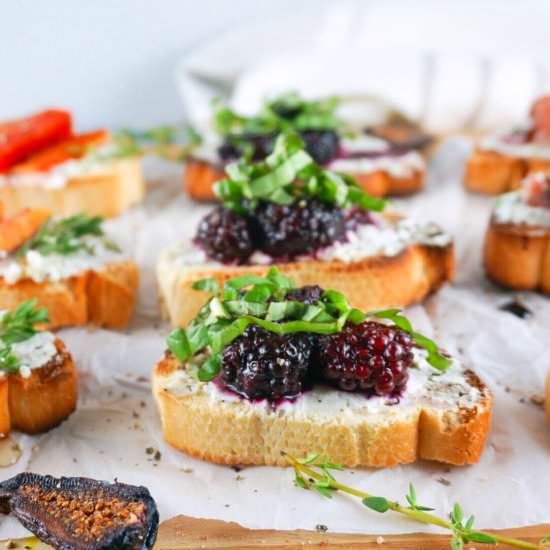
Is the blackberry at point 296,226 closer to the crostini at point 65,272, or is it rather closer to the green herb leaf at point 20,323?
the crostini at point 65,272

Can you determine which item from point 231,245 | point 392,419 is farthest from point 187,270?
point 392,419

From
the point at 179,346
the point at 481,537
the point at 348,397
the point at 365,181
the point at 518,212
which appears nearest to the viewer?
the point at 481,537

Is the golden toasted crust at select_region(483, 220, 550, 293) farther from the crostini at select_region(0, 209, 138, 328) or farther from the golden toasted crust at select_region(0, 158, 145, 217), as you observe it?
the golden toasted crust at select_region(0, 158, 145, 217)

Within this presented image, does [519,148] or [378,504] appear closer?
[378,504]

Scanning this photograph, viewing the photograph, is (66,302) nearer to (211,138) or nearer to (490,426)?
(490,426)

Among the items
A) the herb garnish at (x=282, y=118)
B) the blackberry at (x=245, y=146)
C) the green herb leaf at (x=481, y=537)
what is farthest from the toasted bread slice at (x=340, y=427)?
the herb garnish at (x=282, y=118)

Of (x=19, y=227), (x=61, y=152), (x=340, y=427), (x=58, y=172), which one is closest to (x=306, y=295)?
(x=340, y=427)

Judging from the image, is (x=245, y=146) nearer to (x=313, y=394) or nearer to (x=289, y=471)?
(x=313, y=394)
